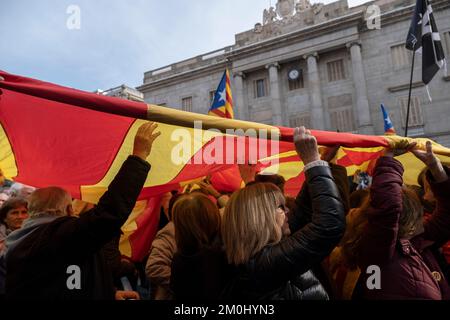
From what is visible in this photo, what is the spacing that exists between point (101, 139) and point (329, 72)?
2149cm

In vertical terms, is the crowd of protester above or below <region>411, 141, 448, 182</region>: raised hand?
below

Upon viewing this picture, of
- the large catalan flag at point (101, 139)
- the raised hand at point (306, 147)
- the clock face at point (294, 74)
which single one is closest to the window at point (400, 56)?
the clock face at point (294, 74)

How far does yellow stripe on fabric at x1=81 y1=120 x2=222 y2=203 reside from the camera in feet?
8.09

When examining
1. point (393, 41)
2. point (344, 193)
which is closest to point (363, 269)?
point (344, 193)

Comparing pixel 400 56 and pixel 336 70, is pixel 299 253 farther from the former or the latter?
pixel 336 70

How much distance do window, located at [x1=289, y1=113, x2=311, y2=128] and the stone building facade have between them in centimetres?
7

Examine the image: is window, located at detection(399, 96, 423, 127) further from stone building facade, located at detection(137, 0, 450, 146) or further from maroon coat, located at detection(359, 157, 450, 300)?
maroon coat, located at detection(359, 157, 450, 300)

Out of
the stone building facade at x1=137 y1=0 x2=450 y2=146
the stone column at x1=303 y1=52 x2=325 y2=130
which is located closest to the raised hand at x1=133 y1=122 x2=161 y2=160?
the stone building facade at x1=137 y1=0 x2=450 y2=146

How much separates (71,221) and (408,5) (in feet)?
77.0

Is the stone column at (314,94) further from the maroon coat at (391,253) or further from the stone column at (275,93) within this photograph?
the maroon coat at (391,253)

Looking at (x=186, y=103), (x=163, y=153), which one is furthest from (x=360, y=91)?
(x=163, y=153)

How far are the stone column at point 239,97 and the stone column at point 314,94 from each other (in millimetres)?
4765

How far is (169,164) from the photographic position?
109 inches
